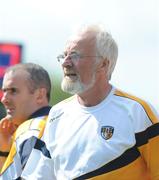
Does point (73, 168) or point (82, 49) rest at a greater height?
point (82, 49)

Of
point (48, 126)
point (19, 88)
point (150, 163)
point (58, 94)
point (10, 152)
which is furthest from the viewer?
point (58, 94)

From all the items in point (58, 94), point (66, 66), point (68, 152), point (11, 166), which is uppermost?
point (66, 66)

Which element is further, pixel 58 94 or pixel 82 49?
pixel 58 94

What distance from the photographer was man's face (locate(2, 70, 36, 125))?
4918 mm

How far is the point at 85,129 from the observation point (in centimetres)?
411

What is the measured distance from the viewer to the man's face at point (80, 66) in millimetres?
4156

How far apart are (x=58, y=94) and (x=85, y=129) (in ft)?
68.0

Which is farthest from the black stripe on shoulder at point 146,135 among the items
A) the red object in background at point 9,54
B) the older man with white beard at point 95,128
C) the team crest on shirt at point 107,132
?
the red object in background at point 9,54

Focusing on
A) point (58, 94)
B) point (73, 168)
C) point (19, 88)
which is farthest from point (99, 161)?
point (58, 94)

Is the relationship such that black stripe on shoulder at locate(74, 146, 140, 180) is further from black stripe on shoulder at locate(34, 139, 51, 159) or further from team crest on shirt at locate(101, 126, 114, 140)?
black stripe on shoulder at locate(34, 139, 51, 159)

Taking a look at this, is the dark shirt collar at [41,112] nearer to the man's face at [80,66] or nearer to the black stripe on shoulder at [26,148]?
the black stripe on shoulder at [26,148]

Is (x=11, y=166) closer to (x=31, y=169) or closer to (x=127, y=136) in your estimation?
(x=31, y=169)

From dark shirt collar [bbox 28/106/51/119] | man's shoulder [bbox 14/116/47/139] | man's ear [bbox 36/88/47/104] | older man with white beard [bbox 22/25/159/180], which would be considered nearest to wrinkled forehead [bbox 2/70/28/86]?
man's ear [bbox 36/88/47/104]

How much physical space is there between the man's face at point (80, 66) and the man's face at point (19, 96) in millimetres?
753
